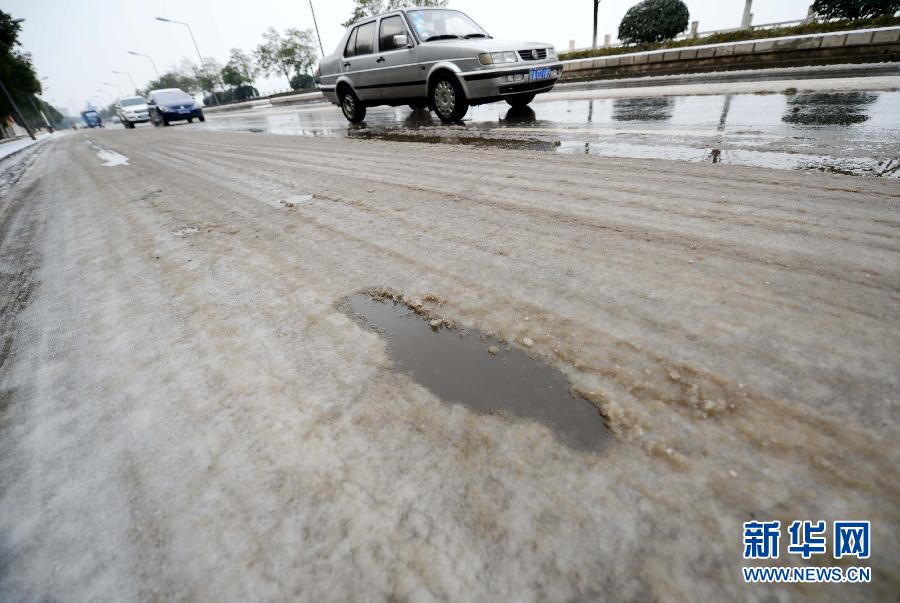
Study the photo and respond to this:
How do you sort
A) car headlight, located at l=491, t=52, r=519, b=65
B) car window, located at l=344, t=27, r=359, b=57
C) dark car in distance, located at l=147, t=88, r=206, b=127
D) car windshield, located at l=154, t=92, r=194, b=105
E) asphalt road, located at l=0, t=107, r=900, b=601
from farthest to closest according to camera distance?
car windshield, located at l=154, t=92, r=194, b=105, dark car in distance, located at l=147, t=88, r=206, b=127, car window, located at l=344, t=27, r=359, b=57, car headlight, located at l=491, t=52, r=519, b=65, asphalt road, located at l=0, t=107, r=900, b=601

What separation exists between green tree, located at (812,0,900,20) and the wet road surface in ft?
42.7

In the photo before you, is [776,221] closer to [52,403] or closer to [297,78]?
[52,403]

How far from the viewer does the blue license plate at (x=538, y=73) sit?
19.9ft

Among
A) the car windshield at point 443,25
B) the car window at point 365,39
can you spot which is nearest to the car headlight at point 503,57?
the car windshield at point 443,25

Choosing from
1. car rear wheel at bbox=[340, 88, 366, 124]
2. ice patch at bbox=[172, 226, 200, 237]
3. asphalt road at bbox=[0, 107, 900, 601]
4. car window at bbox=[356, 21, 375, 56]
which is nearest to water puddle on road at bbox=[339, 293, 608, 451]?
asphalt road at bbox=[0, 107, 900, 601]

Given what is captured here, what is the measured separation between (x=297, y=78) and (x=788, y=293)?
58.6 metres

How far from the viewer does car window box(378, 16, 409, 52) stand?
22.5ft

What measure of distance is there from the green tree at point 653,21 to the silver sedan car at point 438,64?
613 inches

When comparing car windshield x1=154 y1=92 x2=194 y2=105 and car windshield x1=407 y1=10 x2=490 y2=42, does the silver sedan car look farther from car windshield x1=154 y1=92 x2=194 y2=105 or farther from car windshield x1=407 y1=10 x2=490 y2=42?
car windshield x1=154 y1=92 x2=194 y2=105

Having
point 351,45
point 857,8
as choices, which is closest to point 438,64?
point 351,45

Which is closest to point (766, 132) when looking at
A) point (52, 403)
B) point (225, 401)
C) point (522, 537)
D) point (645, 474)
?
point (645, 474)

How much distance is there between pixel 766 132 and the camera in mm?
3666

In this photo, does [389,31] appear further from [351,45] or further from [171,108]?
[171,108]

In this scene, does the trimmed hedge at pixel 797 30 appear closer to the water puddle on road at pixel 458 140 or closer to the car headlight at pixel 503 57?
the car headlight at pixel 503 57
